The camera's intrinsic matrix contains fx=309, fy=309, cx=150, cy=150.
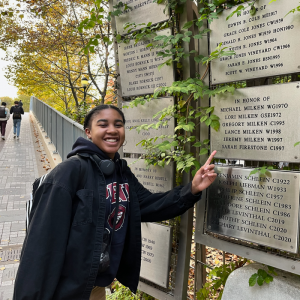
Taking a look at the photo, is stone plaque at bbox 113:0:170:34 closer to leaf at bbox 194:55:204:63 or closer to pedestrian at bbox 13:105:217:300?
leaf at bbox 194:55:204:63

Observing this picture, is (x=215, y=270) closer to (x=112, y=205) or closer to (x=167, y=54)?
(x=112, y=205)

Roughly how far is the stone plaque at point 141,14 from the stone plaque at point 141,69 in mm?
152

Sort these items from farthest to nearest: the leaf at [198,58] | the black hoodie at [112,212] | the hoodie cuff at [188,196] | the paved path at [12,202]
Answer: the paved path at [12,202] → the leaf at [198,58] → the hoodie cuff at [188,196] → the black hoodie at [112,212]

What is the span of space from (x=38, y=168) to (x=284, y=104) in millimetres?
9178

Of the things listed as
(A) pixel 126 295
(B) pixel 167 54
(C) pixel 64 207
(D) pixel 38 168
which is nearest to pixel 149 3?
(B) pixel 167 54

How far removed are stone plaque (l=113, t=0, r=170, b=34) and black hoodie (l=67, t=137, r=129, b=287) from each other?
151 centimetres

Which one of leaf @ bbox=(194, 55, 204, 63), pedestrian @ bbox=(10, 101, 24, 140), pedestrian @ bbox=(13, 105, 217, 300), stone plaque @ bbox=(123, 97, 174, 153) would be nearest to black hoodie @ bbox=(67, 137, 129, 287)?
pedestrian @ bbox=(13, 105, 217, 300)

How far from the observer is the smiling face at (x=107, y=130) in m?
2.30

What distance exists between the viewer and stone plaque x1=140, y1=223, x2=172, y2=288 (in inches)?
121

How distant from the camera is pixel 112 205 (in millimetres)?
2197

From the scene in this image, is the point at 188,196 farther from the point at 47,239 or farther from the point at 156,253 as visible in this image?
the point at 47,239

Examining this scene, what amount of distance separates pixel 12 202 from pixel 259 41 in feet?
20.2

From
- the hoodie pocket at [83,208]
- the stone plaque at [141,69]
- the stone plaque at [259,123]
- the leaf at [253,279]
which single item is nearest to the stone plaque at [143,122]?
the stone plaque at [141,69]

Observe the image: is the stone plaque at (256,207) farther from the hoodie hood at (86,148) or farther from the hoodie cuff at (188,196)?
the hoodie hood at (86,148)
